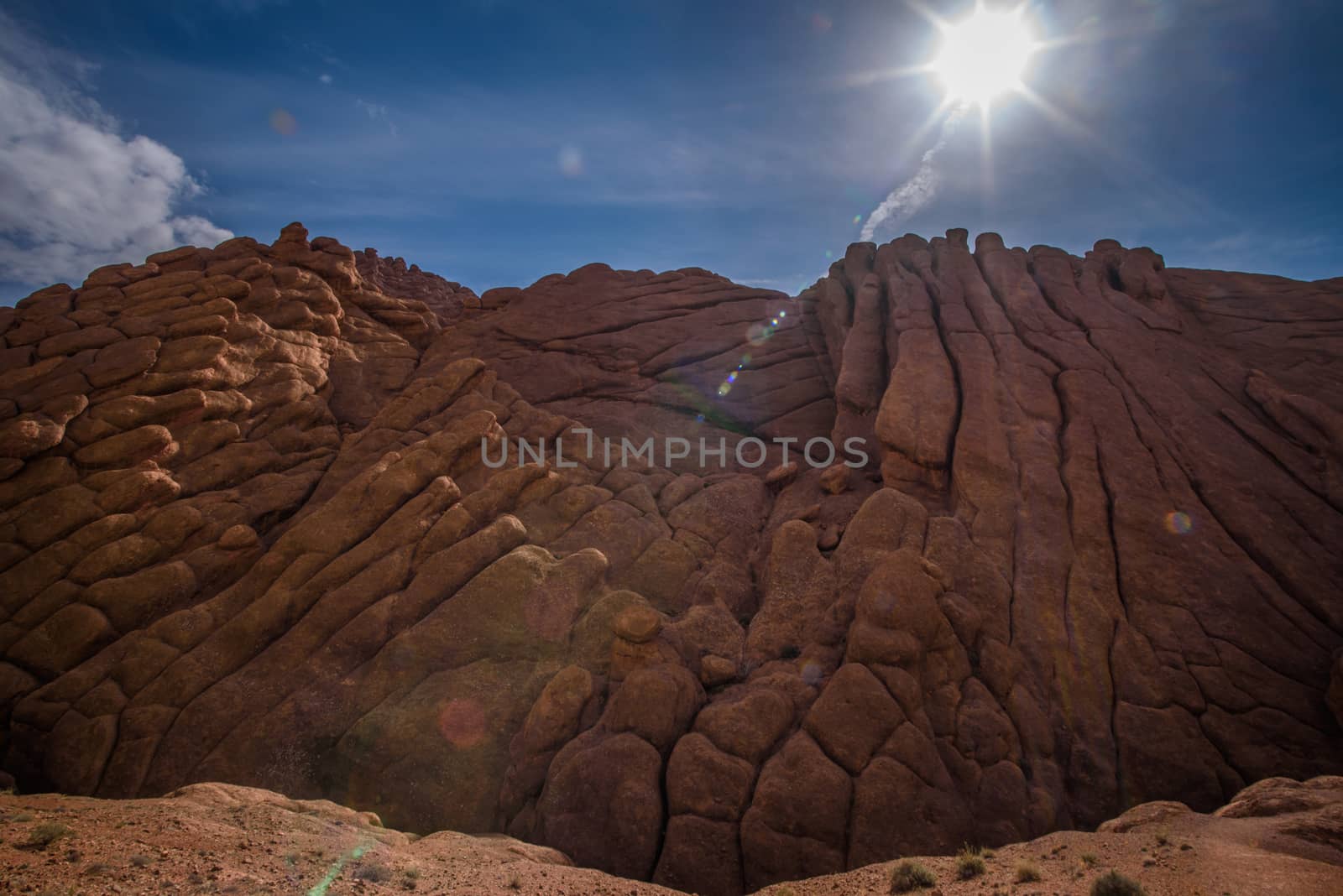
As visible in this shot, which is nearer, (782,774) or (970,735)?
(782,774)

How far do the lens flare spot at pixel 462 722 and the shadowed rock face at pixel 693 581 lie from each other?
122 mm

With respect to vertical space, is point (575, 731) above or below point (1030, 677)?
below

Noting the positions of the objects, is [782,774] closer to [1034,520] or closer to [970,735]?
[970,735]

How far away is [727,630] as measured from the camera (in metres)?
21.1

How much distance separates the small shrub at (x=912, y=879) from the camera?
35.7ft

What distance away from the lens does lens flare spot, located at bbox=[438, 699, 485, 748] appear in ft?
59.5

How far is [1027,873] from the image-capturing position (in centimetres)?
1043

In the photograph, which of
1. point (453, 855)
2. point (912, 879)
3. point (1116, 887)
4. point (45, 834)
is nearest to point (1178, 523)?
point (1116, 887)

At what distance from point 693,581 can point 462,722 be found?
9603 mm

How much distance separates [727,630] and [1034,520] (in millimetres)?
A: 12123

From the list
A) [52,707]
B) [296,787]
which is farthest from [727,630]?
[52,707]

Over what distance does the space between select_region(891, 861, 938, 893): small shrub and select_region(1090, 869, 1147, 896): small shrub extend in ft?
8.85

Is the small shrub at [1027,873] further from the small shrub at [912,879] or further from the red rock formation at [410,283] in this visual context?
the red rock formation at [410,283]

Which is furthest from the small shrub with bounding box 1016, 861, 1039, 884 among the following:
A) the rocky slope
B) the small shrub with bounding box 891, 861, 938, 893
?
the small shrub with bounding box 891, 861, 938, 893
